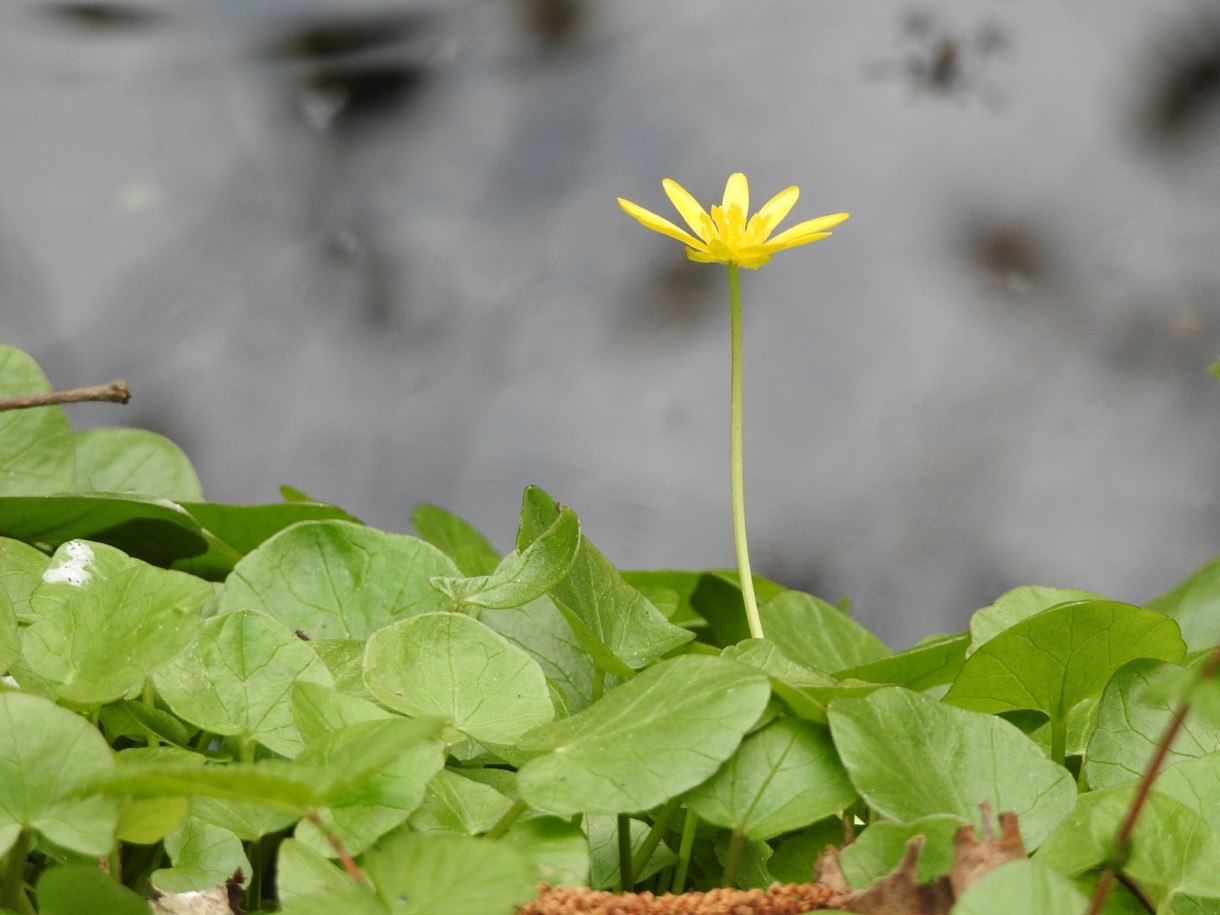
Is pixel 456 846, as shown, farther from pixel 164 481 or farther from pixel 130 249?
pixel 130 249

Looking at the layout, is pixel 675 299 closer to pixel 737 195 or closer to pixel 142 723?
pixel 737 195

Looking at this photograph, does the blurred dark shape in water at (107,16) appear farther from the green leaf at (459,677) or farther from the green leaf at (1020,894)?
the green leaf at (1020,894)

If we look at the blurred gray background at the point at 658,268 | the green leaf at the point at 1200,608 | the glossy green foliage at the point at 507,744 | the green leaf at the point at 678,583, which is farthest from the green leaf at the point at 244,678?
the blurred gray background at the point at 658,268

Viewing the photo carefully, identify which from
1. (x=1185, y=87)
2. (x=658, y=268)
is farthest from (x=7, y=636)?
(x=1185, y=87)

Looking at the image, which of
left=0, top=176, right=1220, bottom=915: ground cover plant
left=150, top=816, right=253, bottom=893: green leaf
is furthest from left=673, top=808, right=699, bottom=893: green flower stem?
left=150, top=816, right=253, bottom=893: green leaf

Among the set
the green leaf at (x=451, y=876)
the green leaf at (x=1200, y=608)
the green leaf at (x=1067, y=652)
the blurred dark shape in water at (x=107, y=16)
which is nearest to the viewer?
the green leaf at (x=451, y=876)

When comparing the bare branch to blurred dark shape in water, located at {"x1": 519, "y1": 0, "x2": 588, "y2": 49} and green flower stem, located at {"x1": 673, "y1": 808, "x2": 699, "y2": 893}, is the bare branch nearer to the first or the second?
green flower stem, located at {"x1": 673, "y1": 808, "x2": 699, "y2": 893}

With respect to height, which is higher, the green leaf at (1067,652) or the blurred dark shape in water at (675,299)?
the blurred dark shape in water at (675,299)

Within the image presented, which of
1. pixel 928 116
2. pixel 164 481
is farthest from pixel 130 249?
pixel 928 116
